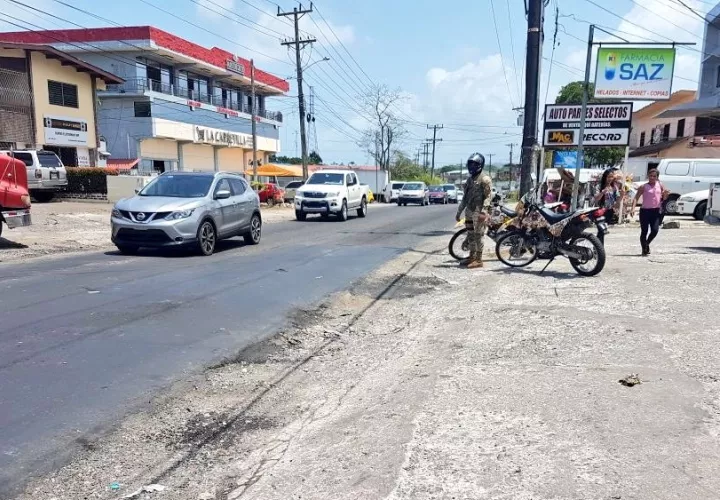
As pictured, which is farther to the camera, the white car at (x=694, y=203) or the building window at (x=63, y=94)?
the building window at (x=63, y=94)

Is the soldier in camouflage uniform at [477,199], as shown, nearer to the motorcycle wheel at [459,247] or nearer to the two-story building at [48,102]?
the motorcycle wheel at [459,247]

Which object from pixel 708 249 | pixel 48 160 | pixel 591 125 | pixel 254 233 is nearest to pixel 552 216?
pixel 708 249

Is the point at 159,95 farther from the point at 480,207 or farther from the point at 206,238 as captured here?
the point at 480,207

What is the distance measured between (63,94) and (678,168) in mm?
30212

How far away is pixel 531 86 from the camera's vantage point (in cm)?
1472

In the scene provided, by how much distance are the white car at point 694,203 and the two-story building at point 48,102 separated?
29.4 metres

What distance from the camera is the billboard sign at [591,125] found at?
54.0 ft

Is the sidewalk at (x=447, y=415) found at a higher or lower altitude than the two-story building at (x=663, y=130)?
lower

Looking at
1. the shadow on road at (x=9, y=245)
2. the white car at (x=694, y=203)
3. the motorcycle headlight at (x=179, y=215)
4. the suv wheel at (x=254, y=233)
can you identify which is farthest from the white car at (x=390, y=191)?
the motorcycle headlight at (x=179, y=215)

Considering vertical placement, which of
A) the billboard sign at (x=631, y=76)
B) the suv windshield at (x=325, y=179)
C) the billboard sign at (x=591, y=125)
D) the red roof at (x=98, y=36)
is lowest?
the suv windshield at (x=325, y=179)

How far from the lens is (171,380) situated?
4660 millimetres

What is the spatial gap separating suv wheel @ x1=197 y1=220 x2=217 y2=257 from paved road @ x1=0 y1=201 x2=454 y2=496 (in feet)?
0.82

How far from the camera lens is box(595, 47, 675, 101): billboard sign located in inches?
706

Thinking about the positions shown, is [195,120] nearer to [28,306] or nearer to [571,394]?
[28,306]
